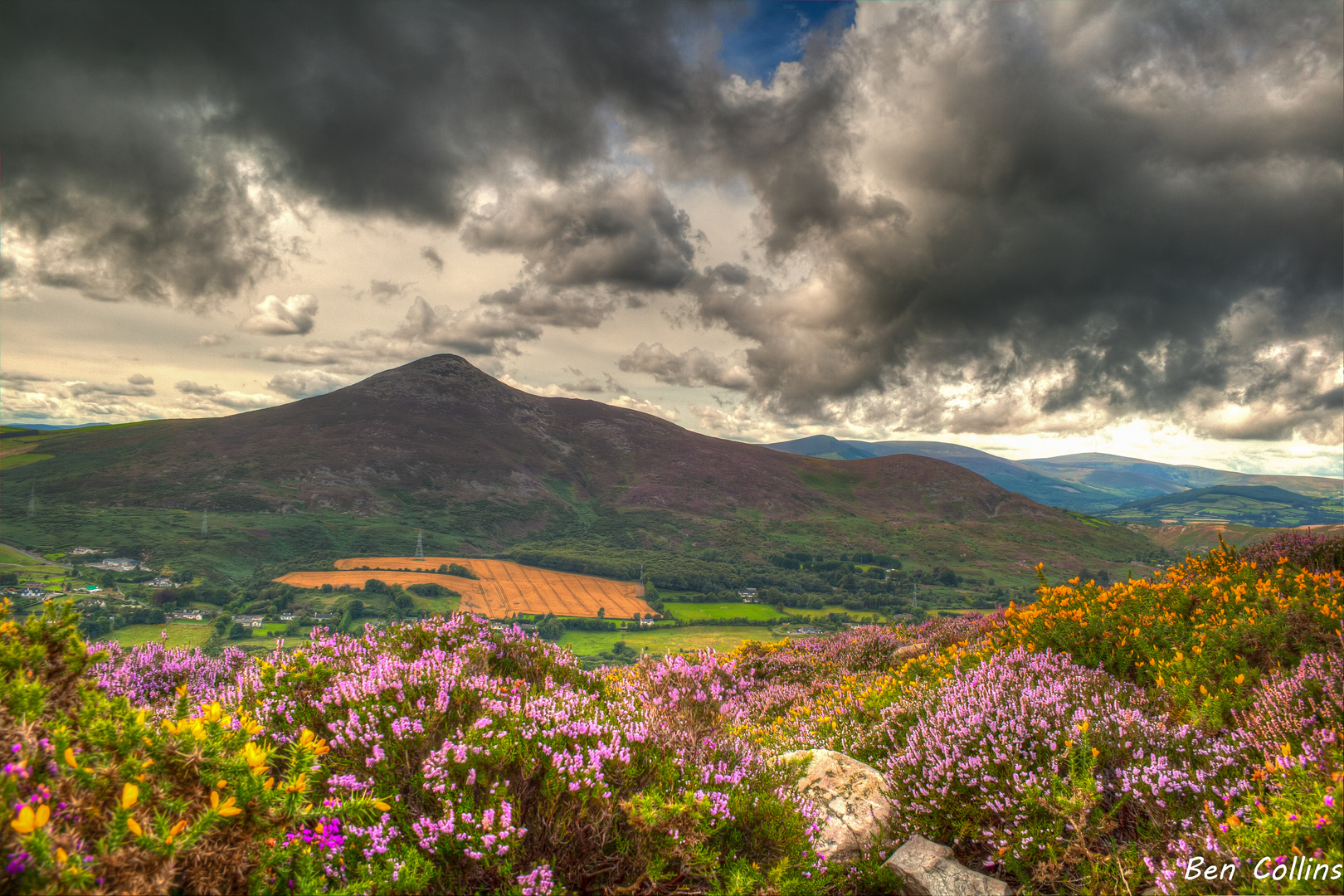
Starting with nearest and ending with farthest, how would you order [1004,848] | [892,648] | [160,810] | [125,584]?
1. [160,810]
2. [1004,848]
3. [892,648]
4. [125,584]

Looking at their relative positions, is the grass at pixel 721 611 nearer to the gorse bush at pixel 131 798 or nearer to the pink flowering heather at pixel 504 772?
the pink flowering heather at pixel 504 772

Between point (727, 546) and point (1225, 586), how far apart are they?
19119cm

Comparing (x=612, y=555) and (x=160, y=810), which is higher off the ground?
(x=160, y=810)

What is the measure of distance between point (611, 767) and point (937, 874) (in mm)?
2741

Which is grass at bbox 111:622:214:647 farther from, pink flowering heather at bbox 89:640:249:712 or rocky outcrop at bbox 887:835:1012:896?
rocky outcrop at bbox 887:835:1012:896

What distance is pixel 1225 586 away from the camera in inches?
357

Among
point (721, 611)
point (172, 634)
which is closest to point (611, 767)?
point (172, 634)

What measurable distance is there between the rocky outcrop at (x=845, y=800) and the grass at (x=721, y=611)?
12050cm

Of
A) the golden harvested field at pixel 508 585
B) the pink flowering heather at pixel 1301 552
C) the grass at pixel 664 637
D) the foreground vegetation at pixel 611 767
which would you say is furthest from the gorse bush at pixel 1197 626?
the golden harvested field at pixel 508 585

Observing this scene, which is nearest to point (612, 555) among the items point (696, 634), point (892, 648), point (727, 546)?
point (727, 546)

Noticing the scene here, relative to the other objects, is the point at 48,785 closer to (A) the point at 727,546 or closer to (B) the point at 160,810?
(B) the point at 160,810

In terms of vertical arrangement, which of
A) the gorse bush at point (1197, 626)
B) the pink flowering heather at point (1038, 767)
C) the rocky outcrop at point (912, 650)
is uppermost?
the gorse bush at point (1197, 626)

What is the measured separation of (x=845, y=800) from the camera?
239 inches

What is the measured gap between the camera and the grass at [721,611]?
417 ft
